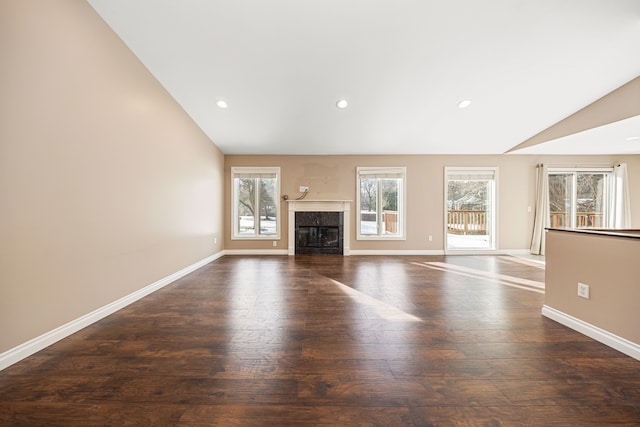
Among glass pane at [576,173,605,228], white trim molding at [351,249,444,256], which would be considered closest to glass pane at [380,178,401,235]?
white trim molding at [351,249,444,256]

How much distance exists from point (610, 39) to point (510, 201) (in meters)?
3.80

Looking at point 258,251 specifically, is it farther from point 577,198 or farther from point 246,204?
point 577,198

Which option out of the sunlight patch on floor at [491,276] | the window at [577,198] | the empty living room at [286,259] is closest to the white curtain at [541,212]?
the window at [577,198]

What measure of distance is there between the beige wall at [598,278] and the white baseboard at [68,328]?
461cm

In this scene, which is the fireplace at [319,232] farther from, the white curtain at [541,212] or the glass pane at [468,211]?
the white curtain at [541,212]

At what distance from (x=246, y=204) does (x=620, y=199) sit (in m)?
8.71

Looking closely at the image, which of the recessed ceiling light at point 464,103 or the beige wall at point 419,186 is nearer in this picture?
the recessed ceiling light at point 464,103

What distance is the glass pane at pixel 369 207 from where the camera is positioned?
6.22 metres

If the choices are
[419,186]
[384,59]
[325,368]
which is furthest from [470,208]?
[325,368]

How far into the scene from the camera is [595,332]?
2.17 meters

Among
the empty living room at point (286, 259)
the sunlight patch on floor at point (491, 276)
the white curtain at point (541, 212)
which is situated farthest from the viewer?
the white curtain at point (541, 212)

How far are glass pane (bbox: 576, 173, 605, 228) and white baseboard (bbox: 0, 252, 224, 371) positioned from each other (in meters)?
8.91

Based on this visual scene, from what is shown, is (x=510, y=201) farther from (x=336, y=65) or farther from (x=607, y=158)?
(x=336, y=65)

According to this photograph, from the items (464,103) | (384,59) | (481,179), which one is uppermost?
(384,59)
